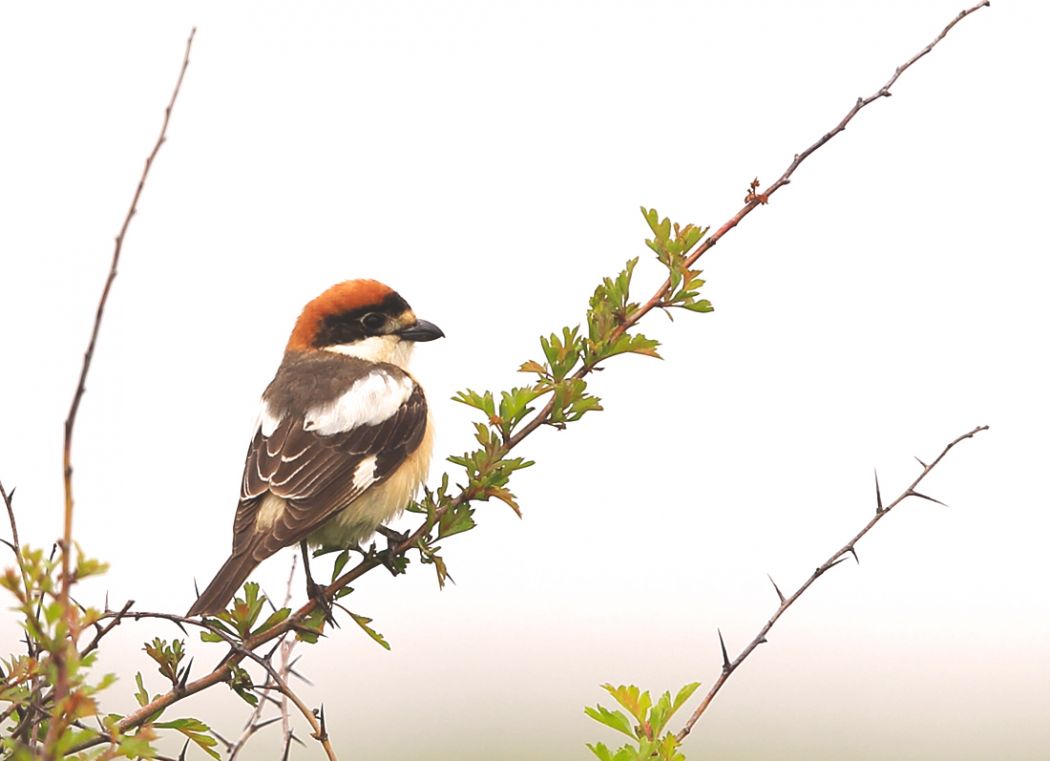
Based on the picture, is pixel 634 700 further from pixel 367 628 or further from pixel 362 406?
pixel 362 406

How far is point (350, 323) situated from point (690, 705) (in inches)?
951

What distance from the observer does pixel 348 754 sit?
2986cm

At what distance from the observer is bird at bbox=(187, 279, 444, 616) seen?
5008mm

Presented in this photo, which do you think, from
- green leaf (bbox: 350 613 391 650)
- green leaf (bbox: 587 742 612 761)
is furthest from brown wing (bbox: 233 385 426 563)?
green leaf (bbox: 587 742 612 761)

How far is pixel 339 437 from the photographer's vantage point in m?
5.36

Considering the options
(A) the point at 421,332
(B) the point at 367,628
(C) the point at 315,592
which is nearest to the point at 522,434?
(B) the point at 367,628

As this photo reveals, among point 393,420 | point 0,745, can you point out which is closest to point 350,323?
point 393,420

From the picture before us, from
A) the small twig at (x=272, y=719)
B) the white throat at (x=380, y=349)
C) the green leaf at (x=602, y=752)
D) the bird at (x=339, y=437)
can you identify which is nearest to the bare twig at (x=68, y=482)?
the small twig at (x=272, y=719)

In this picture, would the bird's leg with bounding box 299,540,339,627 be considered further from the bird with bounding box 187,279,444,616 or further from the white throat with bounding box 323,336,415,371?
the white throat with bounding box 323,336,415,371

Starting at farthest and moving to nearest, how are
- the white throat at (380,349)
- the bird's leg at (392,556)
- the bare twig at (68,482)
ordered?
the white throat at (380,349) → the bird's leg at (392,556) → the bare twig at (68,482)

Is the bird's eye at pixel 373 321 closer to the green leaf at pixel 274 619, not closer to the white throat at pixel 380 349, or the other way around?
the white throat at pixel 380 349

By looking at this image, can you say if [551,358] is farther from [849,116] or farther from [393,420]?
[393,420]

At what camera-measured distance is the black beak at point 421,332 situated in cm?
609

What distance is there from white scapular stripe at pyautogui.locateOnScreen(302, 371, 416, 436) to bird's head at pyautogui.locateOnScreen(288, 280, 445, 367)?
0.38 meters
